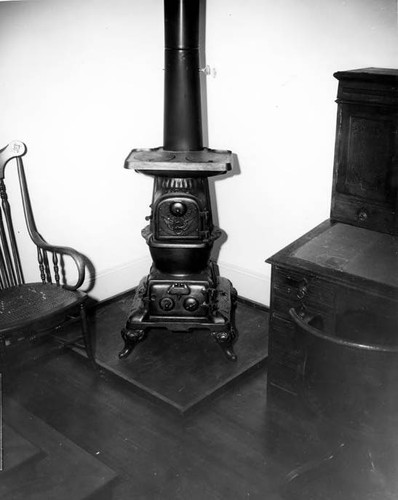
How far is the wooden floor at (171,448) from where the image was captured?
7.18ft

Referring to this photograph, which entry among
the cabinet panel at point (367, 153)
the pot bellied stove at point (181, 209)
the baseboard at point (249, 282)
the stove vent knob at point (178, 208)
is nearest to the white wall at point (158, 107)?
the baseboard at point (249, 282)

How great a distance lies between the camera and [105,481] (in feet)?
7.04

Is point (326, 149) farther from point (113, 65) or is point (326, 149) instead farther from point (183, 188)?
point (113, 65)

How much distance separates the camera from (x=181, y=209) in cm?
286

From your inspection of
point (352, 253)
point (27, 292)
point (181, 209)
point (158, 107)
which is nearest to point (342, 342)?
point (352, 253)

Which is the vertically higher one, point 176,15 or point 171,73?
Answer: point 176,15

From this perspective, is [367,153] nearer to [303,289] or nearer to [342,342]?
[303,289]

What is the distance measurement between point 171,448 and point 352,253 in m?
1.15

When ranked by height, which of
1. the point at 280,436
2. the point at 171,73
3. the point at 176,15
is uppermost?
the point at 176,15

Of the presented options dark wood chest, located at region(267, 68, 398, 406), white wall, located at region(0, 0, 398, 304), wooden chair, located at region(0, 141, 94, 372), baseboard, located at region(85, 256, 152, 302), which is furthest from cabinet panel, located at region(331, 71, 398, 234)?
baseboard, located at region(85, 256, 152, 302)

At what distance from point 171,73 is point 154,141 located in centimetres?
84

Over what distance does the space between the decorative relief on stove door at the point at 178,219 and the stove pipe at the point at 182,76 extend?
0.28 m

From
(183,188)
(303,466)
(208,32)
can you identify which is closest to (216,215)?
(183,188)

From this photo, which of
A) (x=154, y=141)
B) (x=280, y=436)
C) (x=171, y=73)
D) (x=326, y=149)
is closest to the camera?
(x=280, y=436)
